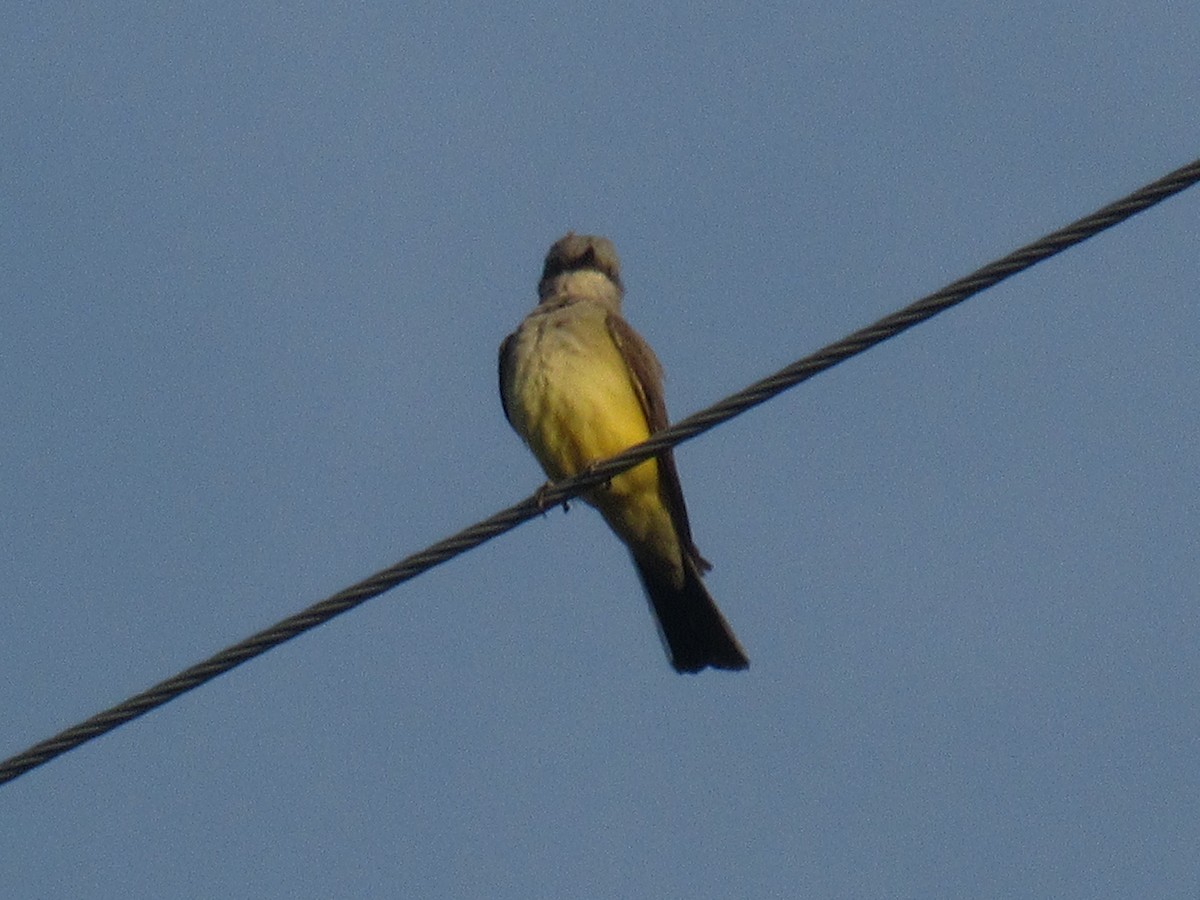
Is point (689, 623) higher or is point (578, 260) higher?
point (578, 260)

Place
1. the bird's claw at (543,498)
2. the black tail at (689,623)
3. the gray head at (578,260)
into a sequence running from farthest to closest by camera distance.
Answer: the gray head at (578,260) → the black tail at (689,623) → the bird's claw at (543,498)

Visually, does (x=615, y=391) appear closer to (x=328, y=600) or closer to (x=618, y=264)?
(x=618, y=264)

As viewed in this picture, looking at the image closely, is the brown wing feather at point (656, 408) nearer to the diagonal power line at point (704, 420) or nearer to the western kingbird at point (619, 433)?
the western kingbird at point (619, 433)

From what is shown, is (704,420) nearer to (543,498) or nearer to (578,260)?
(543,498)

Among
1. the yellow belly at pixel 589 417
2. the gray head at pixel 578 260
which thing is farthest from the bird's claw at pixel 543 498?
the gray head at pixel 578 260

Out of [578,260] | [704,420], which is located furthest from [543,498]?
[578,260]

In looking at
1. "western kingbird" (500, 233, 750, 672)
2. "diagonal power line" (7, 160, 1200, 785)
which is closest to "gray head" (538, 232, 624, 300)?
"western kingbird" (500, 233, 750, 672)
